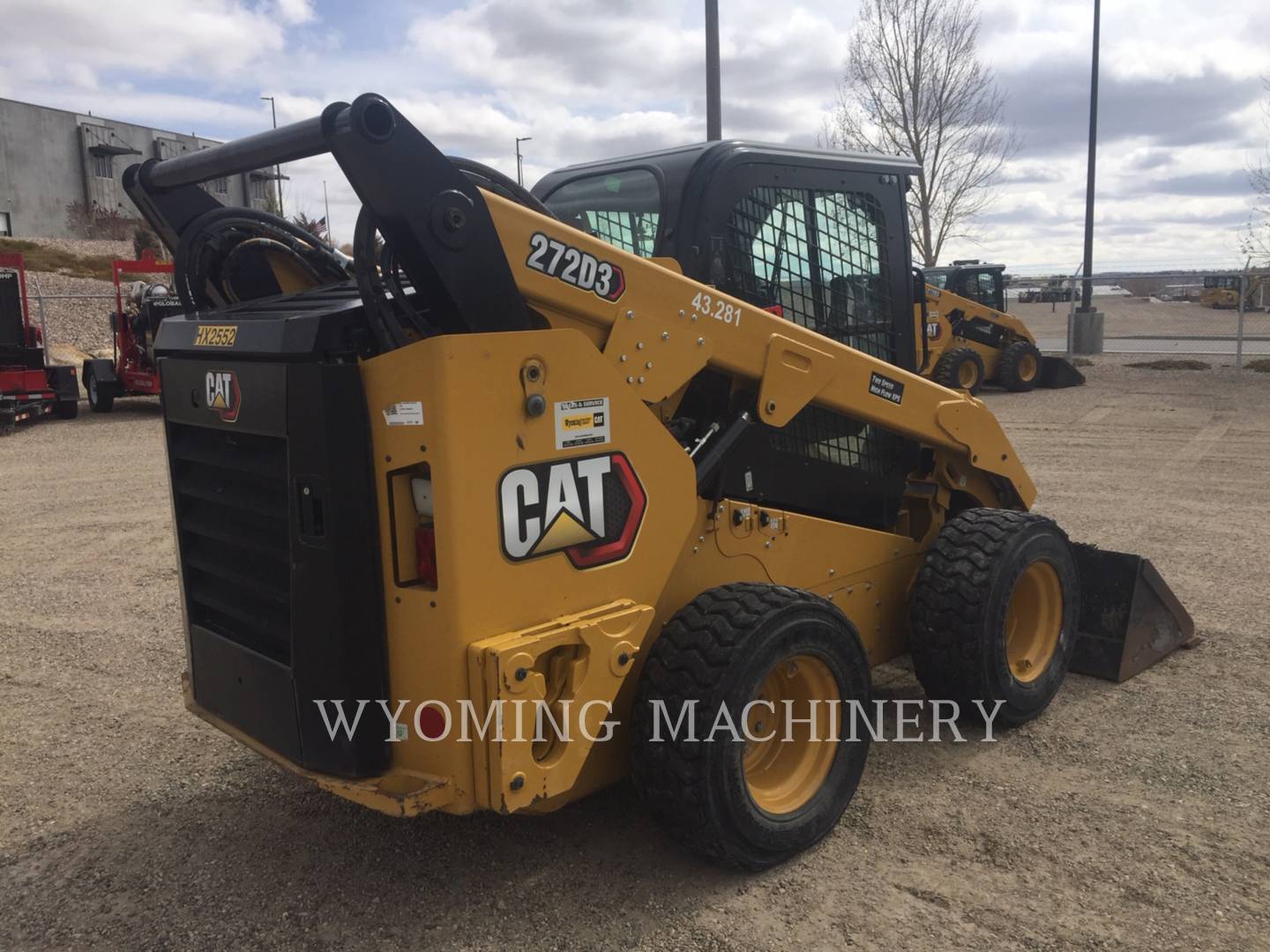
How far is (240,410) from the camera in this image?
3.02 m

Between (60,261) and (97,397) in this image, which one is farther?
(60,261)

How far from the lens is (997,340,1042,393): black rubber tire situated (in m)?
18.2

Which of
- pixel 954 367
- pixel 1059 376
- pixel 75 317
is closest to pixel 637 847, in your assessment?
pixel 954 367

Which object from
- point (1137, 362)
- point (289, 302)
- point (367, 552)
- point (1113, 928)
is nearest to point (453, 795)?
point (367, 552)

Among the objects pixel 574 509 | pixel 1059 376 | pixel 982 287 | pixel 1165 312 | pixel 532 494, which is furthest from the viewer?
pixel 1165 312

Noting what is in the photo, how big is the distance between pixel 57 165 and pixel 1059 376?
5257cm

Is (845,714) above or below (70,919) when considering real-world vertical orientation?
above

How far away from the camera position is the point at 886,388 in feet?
13.2

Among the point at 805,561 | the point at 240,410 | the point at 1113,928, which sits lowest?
the point at 1113,928

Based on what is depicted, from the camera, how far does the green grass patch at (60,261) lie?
33688 mm

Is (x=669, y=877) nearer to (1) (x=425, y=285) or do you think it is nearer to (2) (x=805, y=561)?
(2) (x=805, y=561)

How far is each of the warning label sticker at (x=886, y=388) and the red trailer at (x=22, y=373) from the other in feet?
46.9

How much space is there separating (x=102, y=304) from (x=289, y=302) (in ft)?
91.7

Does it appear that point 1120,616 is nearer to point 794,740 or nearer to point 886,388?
point 886,388
